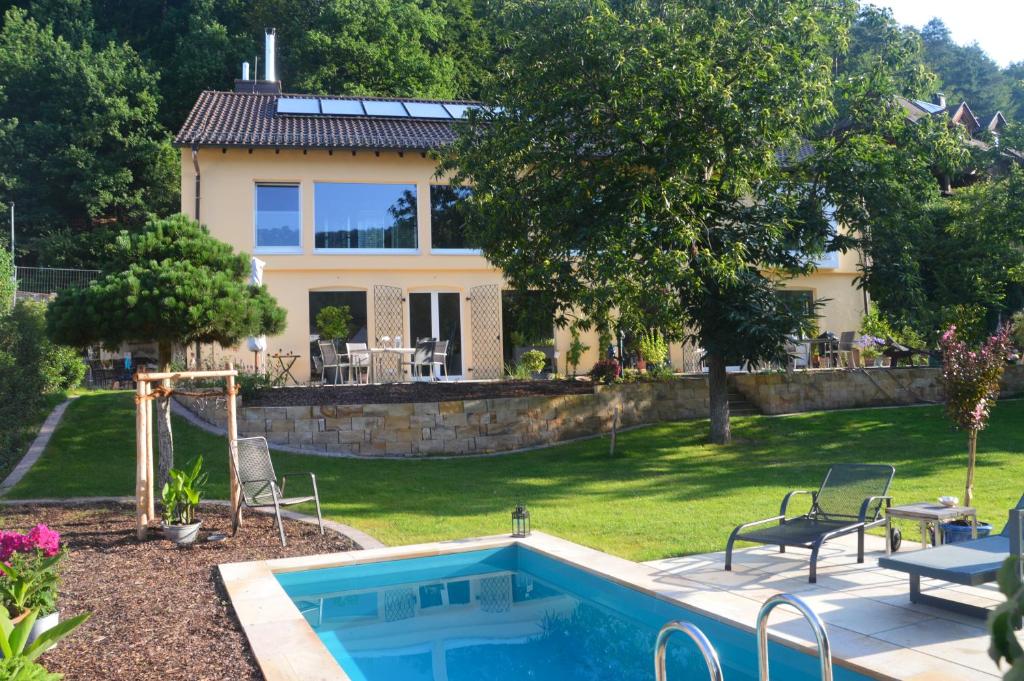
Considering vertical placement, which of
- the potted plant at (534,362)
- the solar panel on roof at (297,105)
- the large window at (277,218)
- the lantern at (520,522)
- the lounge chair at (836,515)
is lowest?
the lantern at (520,522)

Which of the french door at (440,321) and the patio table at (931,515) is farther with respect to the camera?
the french door at (440,321)

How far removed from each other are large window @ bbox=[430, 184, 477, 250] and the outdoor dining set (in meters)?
2.74

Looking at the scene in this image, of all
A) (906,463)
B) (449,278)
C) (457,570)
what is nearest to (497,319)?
(449,278)

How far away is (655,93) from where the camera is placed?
1159 centimetres

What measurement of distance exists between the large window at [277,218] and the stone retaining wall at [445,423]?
710 centimetres

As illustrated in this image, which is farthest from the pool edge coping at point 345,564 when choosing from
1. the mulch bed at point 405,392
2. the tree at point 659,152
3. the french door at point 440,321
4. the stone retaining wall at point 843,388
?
the french door at point 440,321

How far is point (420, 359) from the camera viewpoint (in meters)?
16.6

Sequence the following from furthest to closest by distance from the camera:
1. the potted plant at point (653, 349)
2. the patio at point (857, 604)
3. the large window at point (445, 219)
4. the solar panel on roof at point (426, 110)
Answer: the solar panel on roof at point (426, 110) → the large window at point (445, 219) → the potted plant at point (653, 349) → the patio at point (857, 604)

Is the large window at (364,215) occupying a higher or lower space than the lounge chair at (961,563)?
higher

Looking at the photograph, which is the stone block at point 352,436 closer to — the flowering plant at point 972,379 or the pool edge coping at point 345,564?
the pool edge coping at point 345,564

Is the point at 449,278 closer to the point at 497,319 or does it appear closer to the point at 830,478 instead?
the point at 497,319

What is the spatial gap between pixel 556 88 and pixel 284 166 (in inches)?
366

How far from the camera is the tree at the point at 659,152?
1134 cm

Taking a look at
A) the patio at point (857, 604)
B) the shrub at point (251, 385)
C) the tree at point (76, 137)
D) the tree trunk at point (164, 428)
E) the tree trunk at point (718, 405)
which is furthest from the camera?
the tree at point (76, 137)
